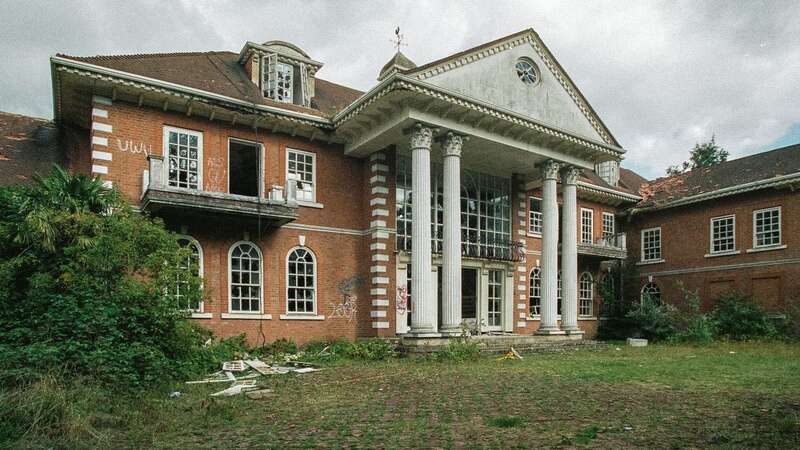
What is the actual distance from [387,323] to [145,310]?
32.3ft

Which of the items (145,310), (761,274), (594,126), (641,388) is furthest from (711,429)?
(761,274)

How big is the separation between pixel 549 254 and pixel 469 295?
11.6 feet

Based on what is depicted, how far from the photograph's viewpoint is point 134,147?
15.6m

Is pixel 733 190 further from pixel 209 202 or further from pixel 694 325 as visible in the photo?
pixel 209 202

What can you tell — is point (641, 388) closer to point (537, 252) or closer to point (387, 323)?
point (387, 323)

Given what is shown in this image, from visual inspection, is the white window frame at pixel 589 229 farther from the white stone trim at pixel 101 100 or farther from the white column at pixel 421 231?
the white stone trim at pixel 101 100

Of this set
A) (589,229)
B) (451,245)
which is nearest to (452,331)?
(451,245)

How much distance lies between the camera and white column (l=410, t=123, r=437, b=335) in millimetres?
16406

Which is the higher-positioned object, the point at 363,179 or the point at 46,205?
the point at 363,179

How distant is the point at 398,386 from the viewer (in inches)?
427

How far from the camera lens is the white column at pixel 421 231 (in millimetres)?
16406

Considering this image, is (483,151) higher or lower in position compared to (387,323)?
higher

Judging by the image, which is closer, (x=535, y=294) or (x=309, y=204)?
(x=309, y=204)

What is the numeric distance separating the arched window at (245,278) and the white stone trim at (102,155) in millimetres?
4198
